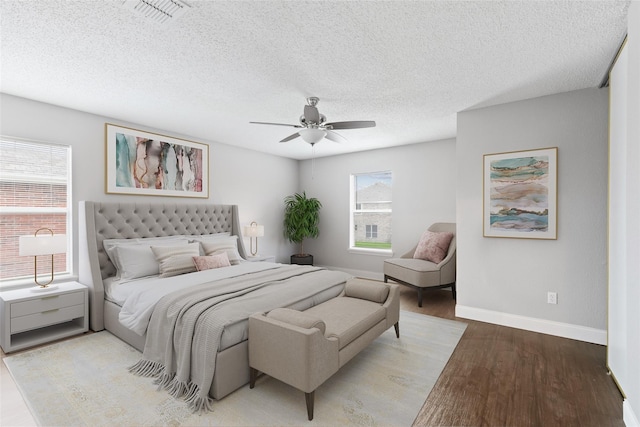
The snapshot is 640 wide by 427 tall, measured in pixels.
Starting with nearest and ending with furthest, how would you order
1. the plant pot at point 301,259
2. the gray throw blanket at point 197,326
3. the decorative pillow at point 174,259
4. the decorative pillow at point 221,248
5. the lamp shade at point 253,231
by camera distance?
1. the gray throw blanket at point 197,326
2. the decorative pillow at point 174,259
3. the decorative pillow at point 221,248
4. the lamp shade at point 253,231
5. the plant pot at point 301,259

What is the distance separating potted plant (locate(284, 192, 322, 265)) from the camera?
630 cm

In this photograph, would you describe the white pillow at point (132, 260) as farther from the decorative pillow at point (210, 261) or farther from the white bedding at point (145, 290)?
the decorative pillow at point (210, 261)

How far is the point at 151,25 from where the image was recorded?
1.99 m

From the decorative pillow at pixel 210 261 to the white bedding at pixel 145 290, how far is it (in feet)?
0.45

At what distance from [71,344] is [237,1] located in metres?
3.47

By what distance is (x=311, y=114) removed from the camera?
3.03 m

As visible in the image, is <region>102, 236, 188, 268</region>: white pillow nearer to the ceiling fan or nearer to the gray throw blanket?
the gray throw blanket

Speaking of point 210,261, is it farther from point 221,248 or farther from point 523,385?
point 523,385

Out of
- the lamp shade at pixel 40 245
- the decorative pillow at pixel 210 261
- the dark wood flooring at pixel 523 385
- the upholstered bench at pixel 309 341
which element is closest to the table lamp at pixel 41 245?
the lamp shade at pixel 40 245

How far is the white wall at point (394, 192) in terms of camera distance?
17.0 ft

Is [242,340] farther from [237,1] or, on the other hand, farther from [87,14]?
[87,14]

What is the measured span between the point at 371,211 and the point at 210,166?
3.22 metres

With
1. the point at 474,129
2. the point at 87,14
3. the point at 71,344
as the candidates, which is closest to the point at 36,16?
the point at 87,14

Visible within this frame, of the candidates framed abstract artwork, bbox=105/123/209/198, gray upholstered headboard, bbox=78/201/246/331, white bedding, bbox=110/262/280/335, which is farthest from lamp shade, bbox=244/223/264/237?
white bedding, bbox=110/262/280/335
